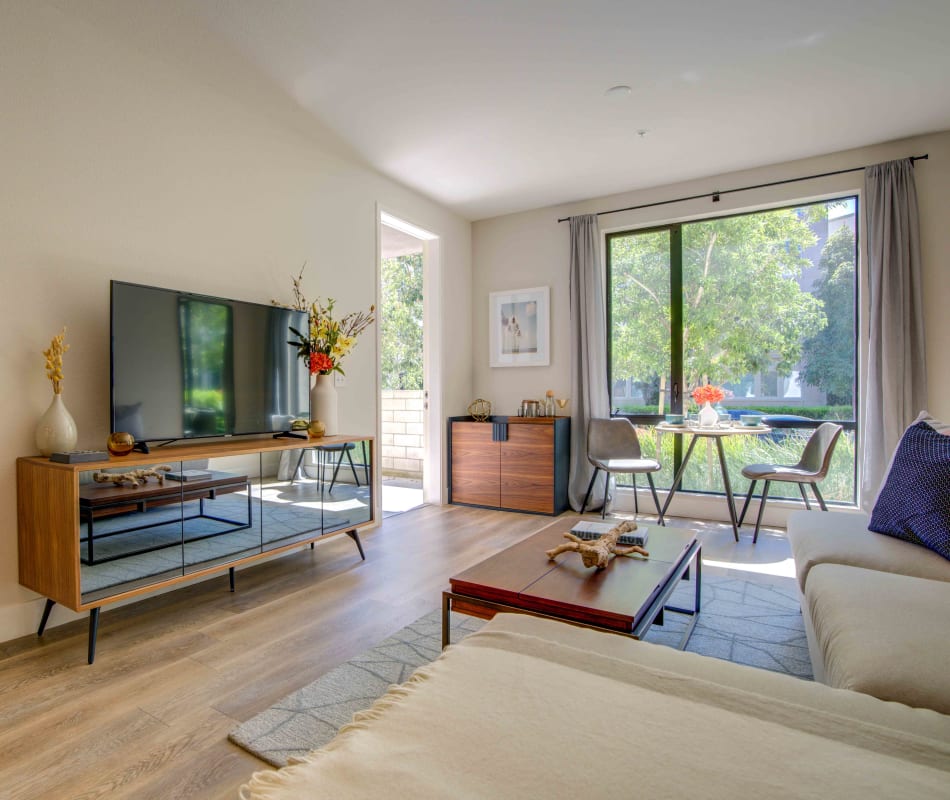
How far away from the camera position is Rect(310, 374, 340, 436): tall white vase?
3328 millimetres

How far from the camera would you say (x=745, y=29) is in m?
2.51

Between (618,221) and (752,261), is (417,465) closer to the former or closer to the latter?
(618,221)

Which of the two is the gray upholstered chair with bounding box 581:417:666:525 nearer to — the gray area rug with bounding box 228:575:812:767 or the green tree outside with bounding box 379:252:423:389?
the gray area rug with bounding box 228:575:812:767

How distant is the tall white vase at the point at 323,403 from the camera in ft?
10.9

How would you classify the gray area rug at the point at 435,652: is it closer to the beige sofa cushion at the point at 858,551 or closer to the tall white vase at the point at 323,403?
the beige sofa cushion at the point at 858,551

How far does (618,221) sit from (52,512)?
439 cm

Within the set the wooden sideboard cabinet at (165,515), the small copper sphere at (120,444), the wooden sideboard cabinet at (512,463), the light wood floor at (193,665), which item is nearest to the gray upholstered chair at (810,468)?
the light wood floor at (193,665)

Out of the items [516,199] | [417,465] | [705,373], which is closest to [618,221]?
[516,199]

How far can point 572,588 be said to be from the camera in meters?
1.68

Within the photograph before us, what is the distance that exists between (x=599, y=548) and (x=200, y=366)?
208 centimetres

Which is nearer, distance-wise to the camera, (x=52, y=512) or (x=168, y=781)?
(x=168, y=781)

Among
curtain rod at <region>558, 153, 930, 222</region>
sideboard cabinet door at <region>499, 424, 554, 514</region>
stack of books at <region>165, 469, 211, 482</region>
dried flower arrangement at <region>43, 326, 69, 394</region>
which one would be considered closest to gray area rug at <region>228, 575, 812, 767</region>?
stack of books at <region>165, 469, 211, 482</region>

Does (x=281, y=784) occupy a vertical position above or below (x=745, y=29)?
below

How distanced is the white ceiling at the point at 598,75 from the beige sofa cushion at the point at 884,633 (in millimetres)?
2410
